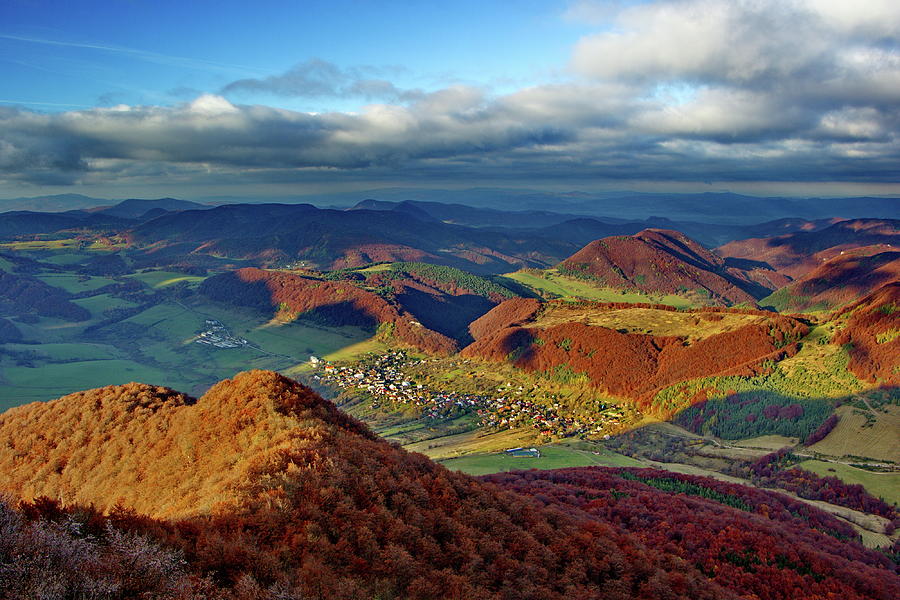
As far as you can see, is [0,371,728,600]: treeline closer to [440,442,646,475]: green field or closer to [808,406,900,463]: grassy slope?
[440,442,646,475]: green field

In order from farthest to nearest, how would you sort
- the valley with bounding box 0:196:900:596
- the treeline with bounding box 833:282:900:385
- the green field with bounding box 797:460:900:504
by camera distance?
the treeline with bounding box 833:282:900:385 < the valley with bounding box 0:196:900:596 < the green field with bounding box 797:460:900:504

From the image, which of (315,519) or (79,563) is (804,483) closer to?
(315,519)

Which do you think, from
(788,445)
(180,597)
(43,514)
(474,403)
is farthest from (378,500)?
(474,403)

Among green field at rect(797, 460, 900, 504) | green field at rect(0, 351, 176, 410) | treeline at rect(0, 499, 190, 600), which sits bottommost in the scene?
green field at rect(0, 351, 176, 410)

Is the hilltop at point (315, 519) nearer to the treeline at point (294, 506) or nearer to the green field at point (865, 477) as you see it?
the treeline at point (294, 506)

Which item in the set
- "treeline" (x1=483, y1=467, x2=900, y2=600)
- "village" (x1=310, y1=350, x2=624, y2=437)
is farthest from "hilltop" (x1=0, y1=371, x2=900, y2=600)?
"village" (x1=310, y1=350, x2=624, y2=437)

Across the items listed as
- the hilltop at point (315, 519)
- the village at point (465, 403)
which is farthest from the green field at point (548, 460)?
the hilltop at point (315, 519)

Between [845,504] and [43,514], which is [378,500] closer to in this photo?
[43,514]
